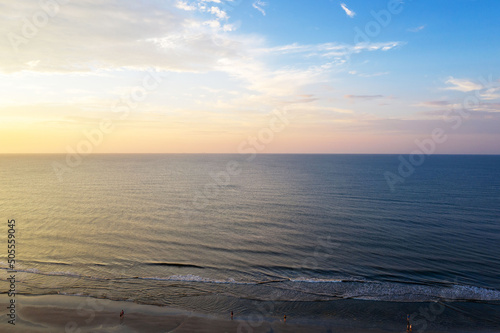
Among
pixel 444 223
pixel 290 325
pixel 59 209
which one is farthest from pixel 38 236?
pixel 444 223

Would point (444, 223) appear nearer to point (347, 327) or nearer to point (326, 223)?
point (326, 223)

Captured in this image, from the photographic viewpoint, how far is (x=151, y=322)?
2494cm

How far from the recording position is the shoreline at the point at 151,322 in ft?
78.9

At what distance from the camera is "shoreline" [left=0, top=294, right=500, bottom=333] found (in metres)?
24.1

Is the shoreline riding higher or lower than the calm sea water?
lower

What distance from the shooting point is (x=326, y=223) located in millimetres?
52531

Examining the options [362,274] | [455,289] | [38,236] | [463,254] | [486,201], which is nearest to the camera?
[455,289]

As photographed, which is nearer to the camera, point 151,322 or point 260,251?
point 151,322

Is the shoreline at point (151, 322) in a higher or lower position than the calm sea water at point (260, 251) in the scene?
lower

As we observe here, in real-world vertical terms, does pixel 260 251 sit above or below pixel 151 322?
above

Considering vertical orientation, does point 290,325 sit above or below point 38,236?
below

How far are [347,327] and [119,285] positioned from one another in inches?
930

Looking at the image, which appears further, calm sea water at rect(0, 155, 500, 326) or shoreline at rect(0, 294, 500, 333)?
calm sea water at rect(0, 155, 500, 326)

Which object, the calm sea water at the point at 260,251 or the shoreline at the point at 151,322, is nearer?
the shoreline at the point at 151,322
